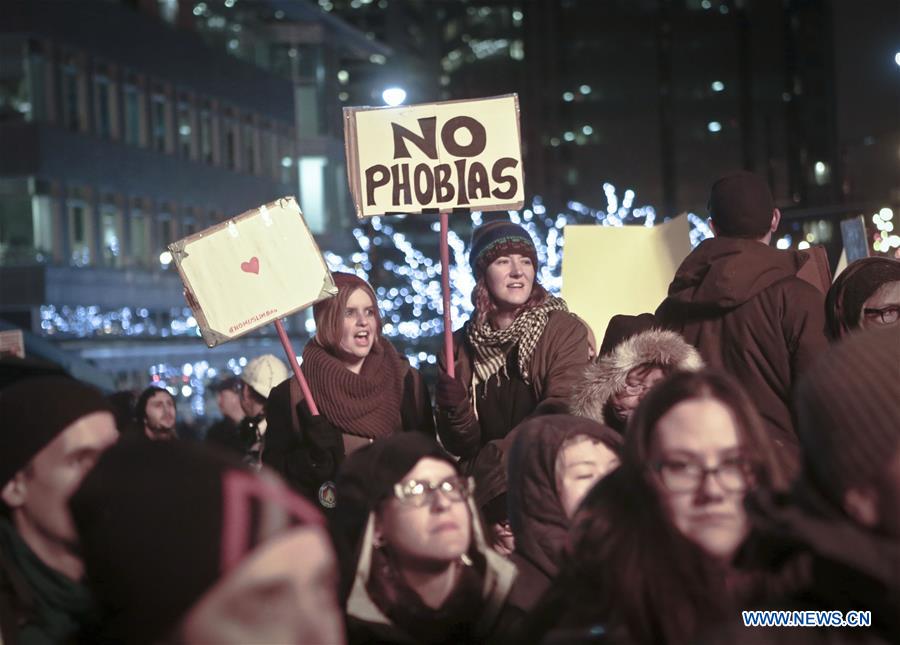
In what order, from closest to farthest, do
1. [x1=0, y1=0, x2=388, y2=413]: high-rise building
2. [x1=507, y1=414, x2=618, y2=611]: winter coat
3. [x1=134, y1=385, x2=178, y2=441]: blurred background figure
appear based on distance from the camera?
1. [x1=507, y1=414, x2=618, y2=611]: winter coat
2. [x1=134, y1=385, x2=178, y2=441]: blurred background figure
3. [x1=0, y1=0, x2=388, y2=413]: high-rise building

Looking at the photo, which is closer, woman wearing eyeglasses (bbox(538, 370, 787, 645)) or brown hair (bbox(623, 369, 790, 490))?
woman wearing eyeglasses (bbox(538, 370, 787, 645))

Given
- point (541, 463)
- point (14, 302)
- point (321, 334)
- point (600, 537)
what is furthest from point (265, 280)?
point (14, 302)

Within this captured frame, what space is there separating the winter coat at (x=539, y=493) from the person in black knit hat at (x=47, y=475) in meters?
1.22

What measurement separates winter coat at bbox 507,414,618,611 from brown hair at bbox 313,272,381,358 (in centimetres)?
289

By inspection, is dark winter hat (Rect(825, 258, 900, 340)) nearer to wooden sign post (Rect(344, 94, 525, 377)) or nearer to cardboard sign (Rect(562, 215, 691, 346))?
wooden sign post (Rect(344, 94, 525, 377))

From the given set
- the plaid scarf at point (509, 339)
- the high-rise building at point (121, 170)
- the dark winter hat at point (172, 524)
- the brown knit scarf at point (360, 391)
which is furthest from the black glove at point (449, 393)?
the high-rise building at point (121, 170)

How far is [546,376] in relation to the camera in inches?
277

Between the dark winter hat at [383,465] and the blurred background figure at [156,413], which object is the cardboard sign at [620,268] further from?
the dark winter hat at [383,465]

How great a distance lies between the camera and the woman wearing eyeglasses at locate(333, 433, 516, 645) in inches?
162

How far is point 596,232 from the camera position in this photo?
945 cm

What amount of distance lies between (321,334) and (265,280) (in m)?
0.38

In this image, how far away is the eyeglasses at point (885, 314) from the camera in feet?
21.6

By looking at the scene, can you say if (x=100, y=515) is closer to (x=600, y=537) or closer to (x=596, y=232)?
(x=600, y=537)

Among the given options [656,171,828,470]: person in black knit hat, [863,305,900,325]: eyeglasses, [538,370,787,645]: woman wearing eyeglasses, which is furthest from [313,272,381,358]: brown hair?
[538,370,787,645]: woman wearing eyeglasses
